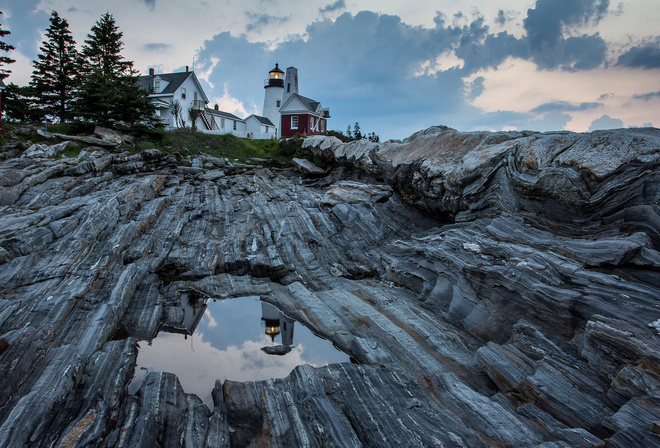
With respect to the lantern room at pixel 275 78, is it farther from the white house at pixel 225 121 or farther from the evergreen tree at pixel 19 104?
the evergreen tree at pixel 19 104

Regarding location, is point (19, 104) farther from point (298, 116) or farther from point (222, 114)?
point (298, 116)

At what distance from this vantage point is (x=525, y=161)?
1460 cm

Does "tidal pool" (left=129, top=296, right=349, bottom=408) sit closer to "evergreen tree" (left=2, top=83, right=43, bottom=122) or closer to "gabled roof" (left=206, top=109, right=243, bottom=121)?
"evergreen tree" (left=2, top=83, right=43, bottom=122)

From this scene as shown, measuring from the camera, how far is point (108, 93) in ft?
105

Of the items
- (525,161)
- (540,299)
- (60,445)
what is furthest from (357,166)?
(60,445)

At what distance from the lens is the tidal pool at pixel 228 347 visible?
11609 millimetres

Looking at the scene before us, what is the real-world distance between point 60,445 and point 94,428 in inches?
25.9

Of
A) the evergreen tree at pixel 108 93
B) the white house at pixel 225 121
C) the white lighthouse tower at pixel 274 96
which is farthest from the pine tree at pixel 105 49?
the white lighthouse tower at pixel 274 96

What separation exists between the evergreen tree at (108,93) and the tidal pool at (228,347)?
2537 cm

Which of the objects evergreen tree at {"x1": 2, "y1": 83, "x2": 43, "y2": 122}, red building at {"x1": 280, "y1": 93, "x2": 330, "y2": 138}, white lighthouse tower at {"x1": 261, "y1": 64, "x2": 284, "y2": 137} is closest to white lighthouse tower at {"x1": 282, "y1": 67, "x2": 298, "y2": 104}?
white lighthouse tower at {"x1": 261, "y1": 64, "x2": 284, "y2": 137}

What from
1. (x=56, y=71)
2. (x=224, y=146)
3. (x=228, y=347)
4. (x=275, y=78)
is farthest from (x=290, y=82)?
(x=228, y=347)

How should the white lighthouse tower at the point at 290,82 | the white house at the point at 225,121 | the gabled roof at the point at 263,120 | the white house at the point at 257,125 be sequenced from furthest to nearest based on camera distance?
1. the white lighthouse tower at the point at 290,82
2. the gabled roof at the point at 263,120
3. the white house at the point at 257,125
4. the white house at the point at 225,121

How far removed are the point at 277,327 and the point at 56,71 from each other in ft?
134

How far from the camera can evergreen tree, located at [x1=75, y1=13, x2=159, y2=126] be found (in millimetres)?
32256
